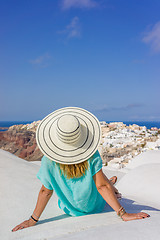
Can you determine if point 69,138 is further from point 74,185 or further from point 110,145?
point 110,145

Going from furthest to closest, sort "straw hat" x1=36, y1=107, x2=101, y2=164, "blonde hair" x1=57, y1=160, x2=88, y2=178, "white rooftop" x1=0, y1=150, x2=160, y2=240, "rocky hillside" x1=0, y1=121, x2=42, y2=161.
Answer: "rocky hillside" x1=0, y1=121, x2=42, y2=161, "blonde hair" x1=57, y1=160, x2=88, y2=178, "straw hat" x1=36, y1=107, x2=101, y2=164, "white rooftop" x1=0, y1=150, x2=160, y2=240

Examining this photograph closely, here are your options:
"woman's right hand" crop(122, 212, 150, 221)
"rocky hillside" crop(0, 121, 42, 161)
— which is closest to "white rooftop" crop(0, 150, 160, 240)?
"woman's right hand" crop(122, 212, 150, 221)

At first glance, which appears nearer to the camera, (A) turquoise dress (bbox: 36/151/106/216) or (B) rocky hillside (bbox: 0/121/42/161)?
(A) turquoise dress (bbox: 36/151/106/216)

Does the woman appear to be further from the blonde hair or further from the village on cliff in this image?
the village on cliff

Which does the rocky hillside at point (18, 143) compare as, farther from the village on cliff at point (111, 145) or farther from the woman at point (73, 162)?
the woman at point (73, 162)

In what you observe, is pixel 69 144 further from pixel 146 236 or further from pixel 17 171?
pixel 17 171

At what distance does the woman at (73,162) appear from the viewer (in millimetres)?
1417

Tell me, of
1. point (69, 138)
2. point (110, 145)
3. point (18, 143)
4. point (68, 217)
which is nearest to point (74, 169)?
point (69, 138)

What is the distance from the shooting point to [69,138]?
1.36m

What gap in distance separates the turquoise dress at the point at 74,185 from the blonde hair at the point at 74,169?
0.03 metres

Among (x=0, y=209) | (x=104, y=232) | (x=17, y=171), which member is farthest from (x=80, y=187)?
(x=17, y=171)

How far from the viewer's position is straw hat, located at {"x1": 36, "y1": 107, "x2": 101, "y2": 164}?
4.45ft

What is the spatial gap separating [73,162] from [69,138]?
18 cm

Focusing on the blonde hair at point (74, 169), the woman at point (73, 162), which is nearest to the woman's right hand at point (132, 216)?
the woman at point (73, 162)
